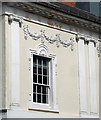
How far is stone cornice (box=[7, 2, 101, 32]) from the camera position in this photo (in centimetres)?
1936

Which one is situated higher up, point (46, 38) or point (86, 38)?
point (86, 38)

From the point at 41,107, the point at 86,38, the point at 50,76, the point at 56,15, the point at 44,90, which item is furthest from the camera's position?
the point at 86,38

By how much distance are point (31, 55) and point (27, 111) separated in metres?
2.31

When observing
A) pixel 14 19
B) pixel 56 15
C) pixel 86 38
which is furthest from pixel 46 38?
pixel 86 38

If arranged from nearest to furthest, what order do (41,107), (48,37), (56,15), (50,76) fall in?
(41,107), (50,76), (48,37), (56,15)

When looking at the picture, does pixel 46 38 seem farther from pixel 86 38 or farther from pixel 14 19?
pixel 86 38

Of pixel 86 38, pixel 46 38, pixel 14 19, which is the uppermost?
pixel 14 19

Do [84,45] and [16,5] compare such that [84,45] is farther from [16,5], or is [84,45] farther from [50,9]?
[16,5]

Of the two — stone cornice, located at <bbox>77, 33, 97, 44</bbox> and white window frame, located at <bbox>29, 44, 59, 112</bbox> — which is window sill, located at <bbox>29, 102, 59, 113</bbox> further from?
stone cornice, located at <bbox>77, 33, 97, 44</bbox>

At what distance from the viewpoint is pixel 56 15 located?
68.1ft

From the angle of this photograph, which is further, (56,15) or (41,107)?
(56,15)

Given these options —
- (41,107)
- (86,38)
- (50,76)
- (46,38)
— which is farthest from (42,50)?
(86,38)

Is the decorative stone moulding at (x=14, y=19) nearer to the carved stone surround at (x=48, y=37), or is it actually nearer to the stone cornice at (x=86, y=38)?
the carved stone surround at (x=48, y=37)

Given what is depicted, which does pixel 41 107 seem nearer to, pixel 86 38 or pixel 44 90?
pixel 44 90
